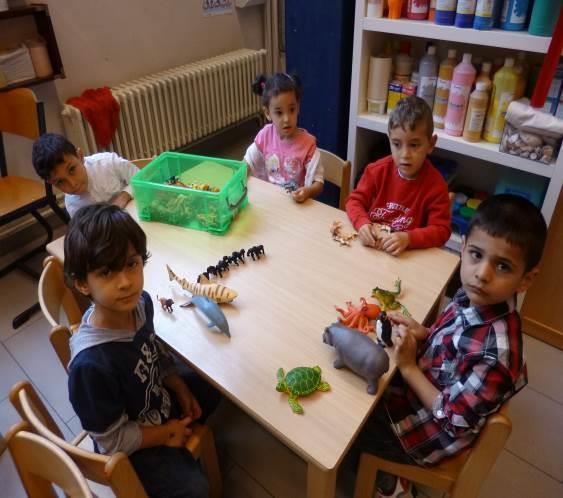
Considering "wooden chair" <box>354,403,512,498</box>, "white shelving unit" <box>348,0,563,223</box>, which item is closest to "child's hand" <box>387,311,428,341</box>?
"wooden chair" <box>354,403,512,498</box>

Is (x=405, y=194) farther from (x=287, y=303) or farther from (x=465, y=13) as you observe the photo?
(x=465, y=13)

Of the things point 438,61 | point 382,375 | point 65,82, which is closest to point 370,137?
point 438,61

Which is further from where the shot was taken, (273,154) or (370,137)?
(370,137)

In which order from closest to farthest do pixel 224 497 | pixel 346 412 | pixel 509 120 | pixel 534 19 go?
pixel 346 412 → pixel 224 497 → pixel 534 19 → pixel 509 120

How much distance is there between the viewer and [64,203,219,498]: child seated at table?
77cm

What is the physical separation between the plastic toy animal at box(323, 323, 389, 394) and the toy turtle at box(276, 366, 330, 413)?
0.05m

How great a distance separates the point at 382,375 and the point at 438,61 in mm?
1415

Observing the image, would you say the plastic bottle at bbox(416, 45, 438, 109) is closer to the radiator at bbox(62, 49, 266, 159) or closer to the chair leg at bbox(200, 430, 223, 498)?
the chair leg at bbox(200, 430, 223, 498)

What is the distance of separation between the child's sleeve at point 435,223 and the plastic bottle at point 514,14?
0.65 m

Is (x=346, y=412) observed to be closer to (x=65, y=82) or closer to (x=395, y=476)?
(x=395, y=476)

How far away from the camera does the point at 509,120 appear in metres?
1.49

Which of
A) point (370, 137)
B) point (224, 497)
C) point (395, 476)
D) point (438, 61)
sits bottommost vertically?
point (224, 497)

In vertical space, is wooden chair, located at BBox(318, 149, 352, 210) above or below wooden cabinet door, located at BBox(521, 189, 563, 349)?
above

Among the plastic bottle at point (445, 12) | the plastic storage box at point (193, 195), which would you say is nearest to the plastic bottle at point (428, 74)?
the plastic bottle at point (445, 12)
